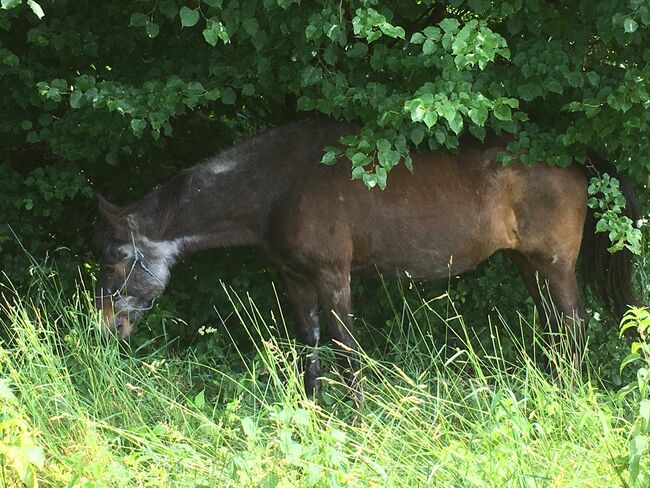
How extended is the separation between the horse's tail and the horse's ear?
3.07 m

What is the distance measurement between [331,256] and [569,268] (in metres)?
1.60

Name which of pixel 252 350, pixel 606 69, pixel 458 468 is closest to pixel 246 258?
pixel 252 350

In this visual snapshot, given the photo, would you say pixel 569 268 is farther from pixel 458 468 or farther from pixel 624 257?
pixel 458 468

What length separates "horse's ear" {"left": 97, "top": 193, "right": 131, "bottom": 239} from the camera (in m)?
6.04

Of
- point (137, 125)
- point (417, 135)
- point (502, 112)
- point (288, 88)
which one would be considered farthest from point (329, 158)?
point (137, 125)

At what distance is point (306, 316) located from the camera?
20.8 ft

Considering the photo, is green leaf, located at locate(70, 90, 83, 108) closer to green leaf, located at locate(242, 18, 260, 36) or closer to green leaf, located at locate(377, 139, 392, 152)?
green leaf, located at locate(242, 18, 260, 36)

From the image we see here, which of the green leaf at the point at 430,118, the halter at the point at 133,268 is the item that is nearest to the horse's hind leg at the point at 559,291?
the green leaf at the point at 430,118

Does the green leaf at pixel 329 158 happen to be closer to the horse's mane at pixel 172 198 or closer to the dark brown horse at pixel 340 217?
the dark brown horse at pixel 340 217

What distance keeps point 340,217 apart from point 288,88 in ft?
2.87

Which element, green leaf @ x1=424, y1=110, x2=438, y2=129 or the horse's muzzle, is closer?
green leaf @ x1=424, y1=110, x2=438, y2=129

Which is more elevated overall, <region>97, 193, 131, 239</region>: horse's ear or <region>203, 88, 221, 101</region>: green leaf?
<region>203, 88, 221, 101</region>: green leaf

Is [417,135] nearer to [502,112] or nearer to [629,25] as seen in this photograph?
[502,112]

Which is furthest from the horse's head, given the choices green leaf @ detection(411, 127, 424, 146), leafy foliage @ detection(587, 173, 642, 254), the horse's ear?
leafy foliage @ detection(587, 173, 642, 254)
